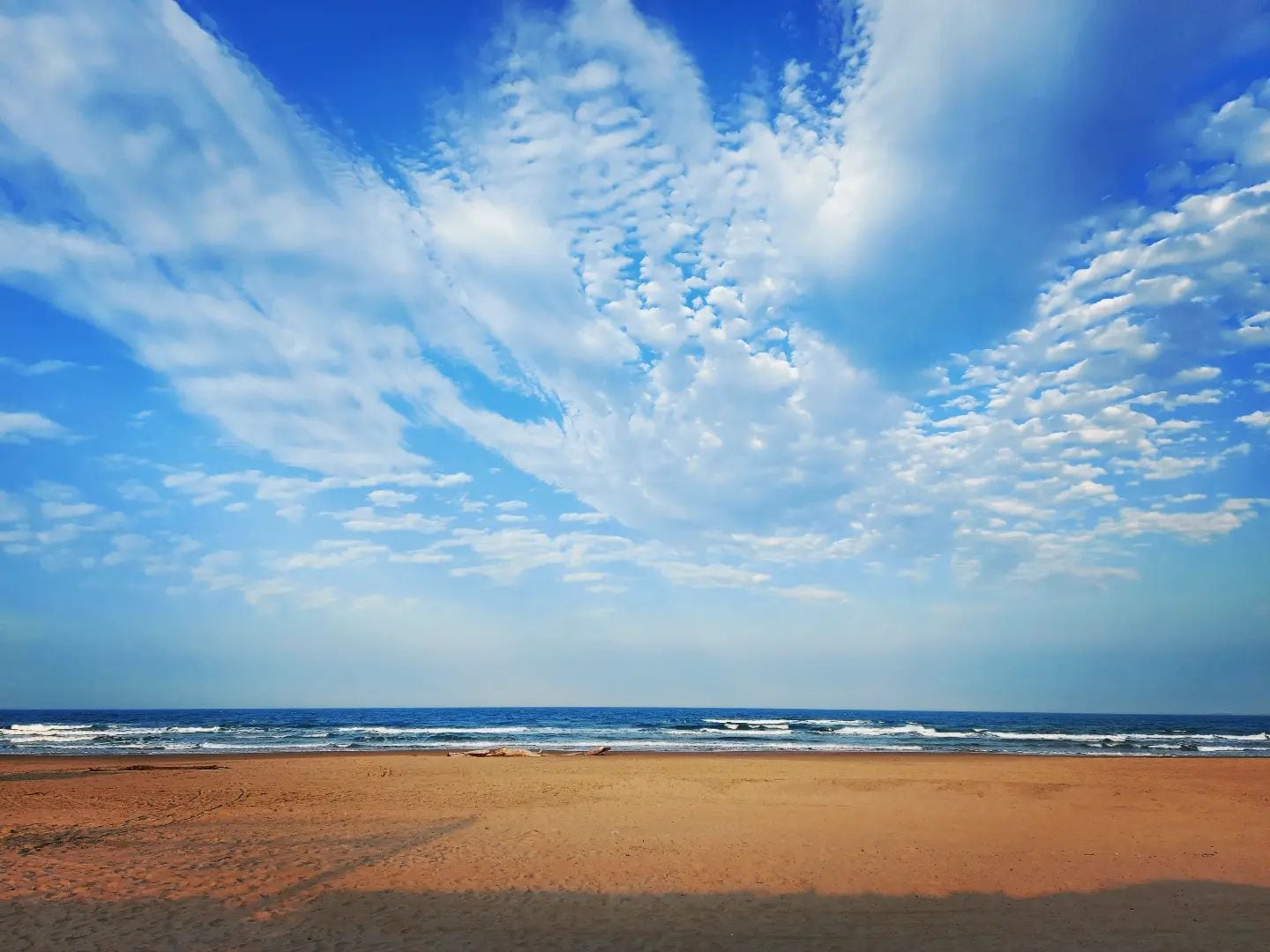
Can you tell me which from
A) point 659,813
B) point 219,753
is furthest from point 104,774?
point 659,813

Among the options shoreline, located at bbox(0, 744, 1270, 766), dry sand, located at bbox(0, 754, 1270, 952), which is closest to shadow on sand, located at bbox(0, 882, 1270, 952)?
dry sand, located at bbox(0, 754, 1270, 952)

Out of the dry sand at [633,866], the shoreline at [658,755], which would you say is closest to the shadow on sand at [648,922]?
the dry sand at [633,866]

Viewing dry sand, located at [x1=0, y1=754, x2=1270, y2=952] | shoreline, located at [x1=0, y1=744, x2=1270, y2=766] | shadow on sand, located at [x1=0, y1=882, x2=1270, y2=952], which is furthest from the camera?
shoreline, located at [x1=0, y1=744, x2=1270, y2=766]

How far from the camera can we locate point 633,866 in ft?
34.4

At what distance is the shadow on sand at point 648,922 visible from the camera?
7492mm

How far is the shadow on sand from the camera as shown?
7.49 metres

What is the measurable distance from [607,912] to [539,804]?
823cm

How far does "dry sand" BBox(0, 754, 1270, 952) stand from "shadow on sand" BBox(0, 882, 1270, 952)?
37mm

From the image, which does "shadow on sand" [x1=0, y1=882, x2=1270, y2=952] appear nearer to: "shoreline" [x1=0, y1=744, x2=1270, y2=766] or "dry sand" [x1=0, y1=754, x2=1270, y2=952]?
"dry sand" [x1=0, y1=754, x2=1270, y2=952]

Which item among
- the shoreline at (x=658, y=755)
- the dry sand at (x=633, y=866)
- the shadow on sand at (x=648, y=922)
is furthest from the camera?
the shoreline at (x=658, y=755)

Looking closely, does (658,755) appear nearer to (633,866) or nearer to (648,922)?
(633,866)

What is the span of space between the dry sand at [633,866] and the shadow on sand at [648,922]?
0.12 ft

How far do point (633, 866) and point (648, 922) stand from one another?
243 centimetres

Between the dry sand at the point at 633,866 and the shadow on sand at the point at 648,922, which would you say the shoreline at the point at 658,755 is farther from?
the shadow on sand at the point at 648,922
